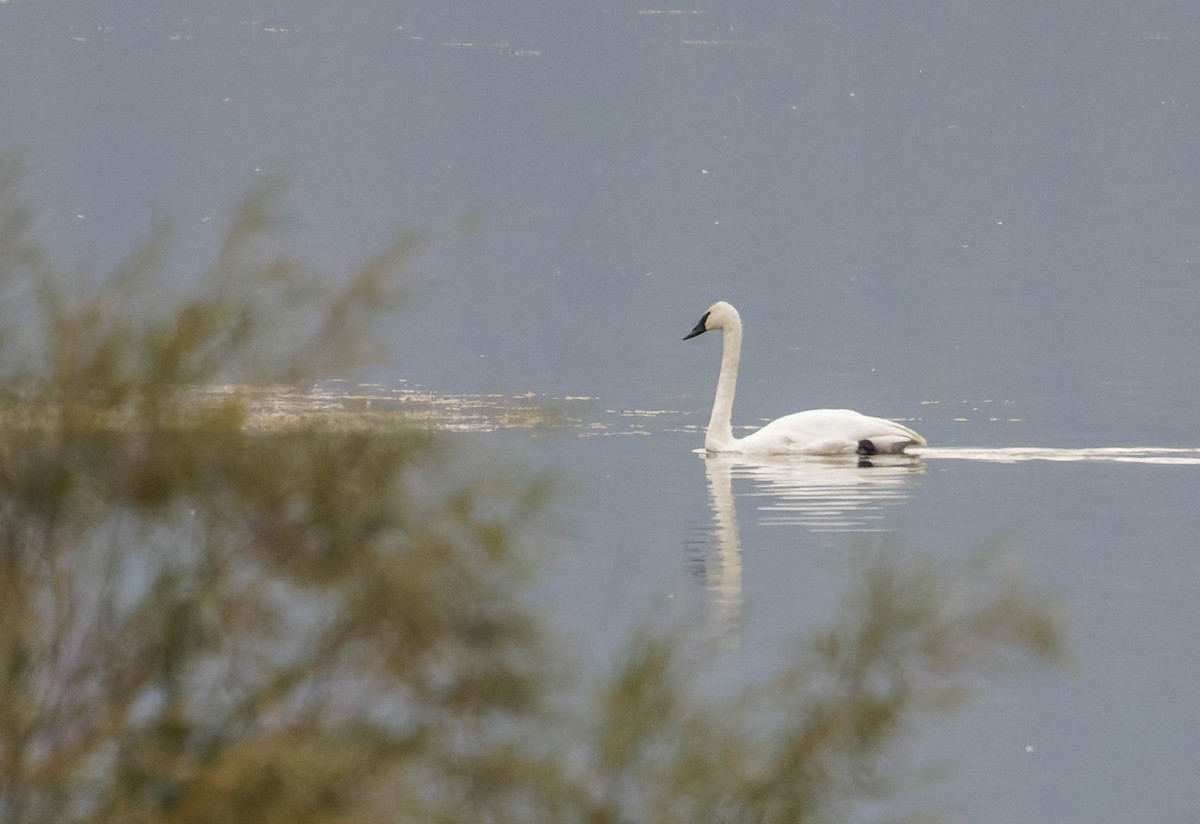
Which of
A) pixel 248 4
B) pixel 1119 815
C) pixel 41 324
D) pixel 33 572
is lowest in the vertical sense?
pixel 1119 815

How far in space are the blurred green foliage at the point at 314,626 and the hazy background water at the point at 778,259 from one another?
0.79ft

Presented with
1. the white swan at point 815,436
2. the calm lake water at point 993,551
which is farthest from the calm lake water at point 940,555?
the white swan at point 815,436

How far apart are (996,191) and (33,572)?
196 feet

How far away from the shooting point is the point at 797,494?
17688mm

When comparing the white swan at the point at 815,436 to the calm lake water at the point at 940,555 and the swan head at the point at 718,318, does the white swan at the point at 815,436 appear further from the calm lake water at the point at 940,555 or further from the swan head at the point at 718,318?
the swan head at the point at 718,318

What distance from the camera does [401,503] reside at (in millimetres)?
6289

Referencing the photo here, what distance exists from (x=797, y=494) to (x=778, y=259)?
2753 cm

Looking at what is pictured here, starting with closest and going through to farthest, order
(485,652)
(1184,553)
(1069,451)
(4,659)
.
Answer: (4,659)
(485,652)
(1184,553)
(1069,451)

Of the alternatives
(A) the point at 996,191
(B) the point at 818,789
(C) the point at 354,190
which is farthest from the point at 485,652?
(A) the point at 996,191

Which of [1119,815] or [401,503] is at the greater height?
[401,503]

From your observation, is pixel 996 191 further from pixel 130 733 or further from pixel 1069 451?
pixel 130 733

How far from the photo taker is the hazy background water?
40.9 feet

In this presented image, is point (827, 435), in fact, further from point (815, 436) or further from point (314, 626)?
point (314, 626)

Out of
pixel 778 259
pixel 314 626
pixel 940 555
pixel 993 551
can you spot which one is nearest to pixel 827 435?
pixel 940 555
